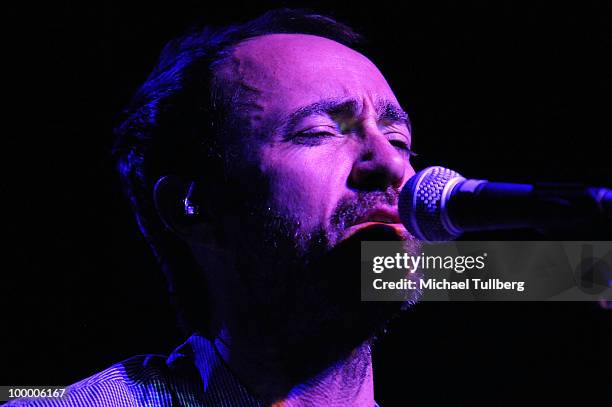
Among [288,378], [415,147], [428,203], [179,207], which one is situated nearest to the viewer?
[428,203]

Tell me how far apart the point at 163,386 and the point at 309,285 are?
617 mm

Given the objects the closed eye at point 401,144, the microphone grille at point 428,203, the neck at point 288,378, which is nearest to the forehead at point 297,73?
the closed eye at point 401,144

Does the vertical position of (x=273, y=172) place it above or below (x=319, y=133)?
below

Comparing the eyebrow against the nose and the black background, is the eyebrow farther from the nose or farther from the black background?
the black background

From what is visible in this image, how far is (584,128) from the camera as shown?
2590 mm

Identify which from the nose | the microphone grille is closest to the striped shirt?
the nose

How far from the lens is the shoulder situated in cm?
190

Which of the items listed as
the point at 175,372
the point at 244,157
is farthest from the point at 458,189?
the point at 175,372

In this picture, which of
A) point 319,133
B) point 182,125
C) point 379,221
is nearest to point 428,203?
point 379,221

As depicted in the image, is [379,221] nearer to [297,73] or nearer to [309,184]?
[309,184]

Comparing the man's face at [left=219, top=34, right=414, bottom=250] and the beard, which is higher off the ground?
the man's face at [left=219, top=34, right=414, bottom=250]

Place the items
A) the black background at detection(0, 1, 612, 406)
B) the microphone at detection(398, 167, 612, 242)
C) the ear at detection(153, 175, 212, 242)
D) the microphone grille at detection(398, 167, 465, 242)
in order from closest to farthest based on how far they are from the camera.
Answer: the microphone at detection(398, 167, 612, 242)
the microphone grille at detection(398, 167, 465, 242)
the ear at detection(153, 175, 212, 242)
the black background at detection(0, 1, 612, 406)

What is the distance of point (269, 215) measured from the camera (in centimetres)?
182

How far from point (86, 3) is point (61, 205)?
2.69 feet
